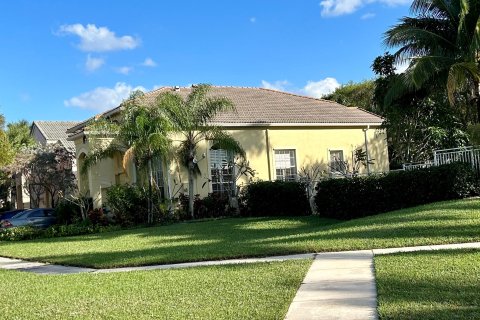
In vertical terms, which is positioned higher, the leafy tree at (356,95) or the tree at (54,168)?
the leafy tree at (356,95)

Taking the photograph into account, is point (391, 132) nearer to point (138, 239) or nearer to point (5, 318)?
point (138, 239)

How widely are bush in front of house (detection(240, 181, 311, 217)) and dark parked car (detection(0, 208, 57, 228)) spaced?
9.61 m

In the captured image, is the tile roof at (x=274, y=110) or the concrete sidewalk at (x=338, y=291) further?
the tile roof at (x=274, y=110)

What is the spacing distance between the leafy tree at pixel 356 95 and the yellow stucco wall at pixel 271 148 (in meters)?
17.5

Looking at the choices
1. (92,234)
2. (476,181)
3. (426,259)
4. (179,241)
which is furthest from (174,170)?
(426,259)

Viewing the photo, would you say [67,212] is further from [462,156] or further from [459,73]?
[459,73]

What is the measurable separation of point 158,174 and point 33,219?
6.26m

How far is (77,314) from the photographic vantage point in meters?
6.77

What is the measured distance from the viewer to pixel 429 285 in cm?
682

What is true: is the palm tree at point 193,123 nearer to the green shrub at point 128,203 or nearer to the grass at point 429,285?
the green shrub at point 128,203

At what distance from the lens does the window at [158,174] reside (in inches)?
851

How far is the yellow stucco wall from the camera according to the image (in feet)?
77.6

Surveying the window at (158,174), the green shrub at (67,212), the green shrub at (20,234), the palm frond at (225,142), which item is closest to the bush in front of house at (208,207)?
the window at (158,174)

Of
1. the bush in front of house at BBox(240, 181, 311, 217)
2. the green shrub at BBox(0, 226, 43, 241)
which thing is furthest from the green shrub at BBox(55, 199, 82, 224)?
the bush in front of house at BBox(240, 181, 311, 217)
